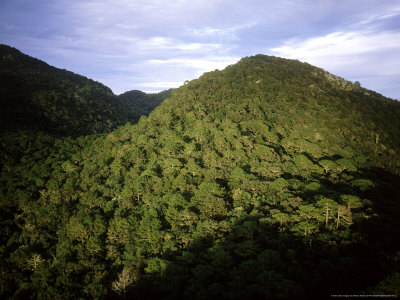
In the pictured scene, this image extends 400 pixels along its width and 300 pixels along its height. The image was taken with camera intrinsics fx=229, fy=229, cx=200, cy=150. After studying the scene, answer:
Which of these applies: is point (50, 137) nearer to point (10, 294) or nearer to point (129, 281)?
point (10, 294)

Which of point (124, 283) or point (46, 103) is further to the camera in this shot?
point (46, 103)

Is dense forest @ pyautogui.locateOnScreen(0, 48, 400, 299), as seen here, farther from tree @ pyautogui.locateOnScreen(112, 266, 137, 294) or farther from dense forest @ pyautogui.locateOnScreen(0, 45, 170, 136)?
dense forest @ pyautogui.locateOnScreen(0, 45, 170, 136)

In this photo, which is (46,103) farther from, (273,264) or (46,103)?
(273,264)

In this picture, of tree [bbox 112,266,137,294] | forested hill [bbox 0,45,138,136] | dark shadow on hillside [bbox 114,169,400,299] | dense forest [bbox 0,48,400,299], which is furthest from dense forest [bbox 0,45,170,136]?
dark shadow on hillside [bbox 114,169,400,299]

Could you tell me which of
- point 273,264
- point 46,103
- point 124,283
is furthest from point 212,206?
point 46,103

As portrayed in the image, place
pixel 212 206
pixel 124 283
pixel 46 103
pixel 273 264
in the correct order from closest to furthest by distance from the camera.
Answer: pixel 273 264
pixel 124 283
pixel 212 206
pixel 46 103

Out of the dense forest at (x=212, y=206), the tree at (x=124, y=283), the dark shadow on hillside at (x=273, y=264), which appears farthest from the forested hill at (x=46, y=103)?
the dark shadow on hillside at (x=273, y=264)

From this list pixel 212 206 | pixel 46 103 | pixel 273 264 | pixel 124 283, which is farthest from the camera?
pixel 46 103

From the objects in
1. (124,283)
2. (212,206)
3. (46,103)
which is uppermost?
(46,103)
